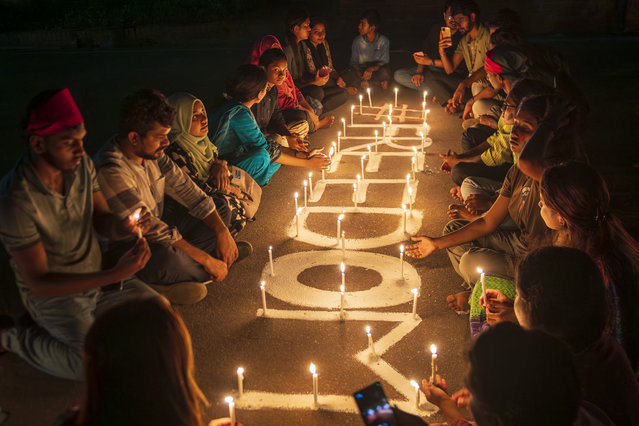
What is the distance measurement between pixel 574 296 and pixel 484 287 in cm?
115

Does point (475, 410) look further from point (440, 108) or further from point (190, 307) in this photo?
point (440, 108)

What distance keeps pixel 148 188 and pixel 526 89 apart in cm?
339

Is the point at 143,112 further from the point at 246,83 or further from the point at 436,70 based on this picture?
→ the point at 436,70

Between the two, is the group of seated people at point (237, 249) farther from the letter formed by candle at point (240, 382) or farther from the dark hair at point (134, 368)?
the letter formed by candle at point (240, 382)

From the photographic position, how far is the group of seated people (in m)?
2.12

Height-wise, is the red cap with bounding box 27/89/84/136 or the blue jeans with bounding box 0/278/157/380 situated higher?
the red cap with bounding box 27/89/84/136

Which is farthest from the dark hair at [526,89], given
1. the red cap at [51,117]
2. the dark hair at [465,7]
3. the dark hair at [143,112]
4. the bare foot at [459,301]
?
the dark hair at [465,7]

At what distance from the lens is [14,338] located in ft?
12.0

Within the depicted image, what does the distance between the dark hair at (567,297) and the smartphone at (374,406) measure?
1098mm

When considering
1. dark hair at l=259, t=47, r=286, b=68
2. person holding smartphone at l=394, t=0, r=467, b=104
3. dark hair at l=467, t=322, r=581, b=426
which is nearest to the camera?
dark hair at l=467, t=322, r=581, b=426

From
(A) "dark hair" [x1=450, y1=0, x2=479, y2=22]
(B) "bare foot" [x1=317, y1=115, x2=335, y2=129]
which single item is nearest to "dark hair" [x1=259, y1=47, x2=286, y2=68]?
(B) "bare foot" [x1=317, y1=115, x2=335, y2=129]

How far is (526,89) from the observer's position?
5.30 m

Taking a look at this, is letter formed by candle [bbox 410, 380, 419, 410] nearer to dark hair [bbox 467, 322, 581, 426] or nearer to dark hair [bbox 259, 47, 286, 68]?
dark hair [bbox 467, 322, 581, 426]

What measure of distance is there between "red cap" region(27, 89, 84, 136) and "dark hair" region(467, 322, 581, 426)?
2538mm
